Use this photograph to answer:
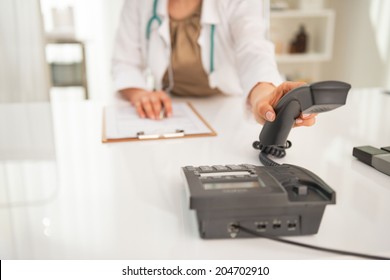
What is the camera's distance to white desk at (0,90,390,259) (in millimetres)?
402

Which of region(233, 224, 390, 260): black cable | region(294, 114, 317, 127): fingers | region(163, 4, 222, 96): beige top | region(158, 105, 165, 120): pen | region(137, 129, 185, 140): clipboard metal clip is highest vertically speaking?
region(163, 4, 222, 96): beige top

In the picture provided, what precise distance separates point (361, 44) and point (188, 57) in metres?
1.69

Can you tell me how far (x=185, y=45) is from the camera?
118 cm

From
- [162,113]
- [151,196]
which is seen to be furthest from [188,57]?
[151,196]

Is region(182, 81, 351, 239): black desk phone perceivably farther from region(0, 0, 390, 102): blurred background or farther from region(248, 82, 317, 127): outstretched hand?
region(0, 0, 390, 102): blurred background

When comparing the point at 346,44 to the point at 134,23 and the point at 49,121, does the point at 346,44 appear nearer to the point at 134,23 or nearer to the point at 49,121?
the point at 134,23

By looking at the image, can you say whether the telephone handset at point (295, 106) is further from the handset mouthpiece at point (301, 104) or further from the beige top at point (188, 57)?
the beige top at point (188, 57)

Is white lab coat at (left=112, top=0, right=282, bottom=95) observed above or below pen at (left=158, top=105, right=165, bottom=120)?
above

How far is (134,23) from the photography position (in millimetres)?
1178

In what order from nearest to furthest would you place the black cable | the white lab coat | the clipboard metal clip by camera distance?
the black cable < the clipboard metal clip < the white lab coat

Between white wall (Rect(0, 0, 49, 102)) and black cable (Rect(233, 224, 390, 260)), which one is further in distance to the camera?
white wall (Rect(0, 0, 49, 102))

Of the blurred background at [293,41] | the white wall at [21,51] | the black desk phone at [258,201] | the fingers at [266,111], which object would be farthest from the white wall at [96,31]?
the black desk phone at [258,201]

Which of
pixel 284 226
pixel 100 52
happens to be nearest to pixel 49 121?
pixel 284 226

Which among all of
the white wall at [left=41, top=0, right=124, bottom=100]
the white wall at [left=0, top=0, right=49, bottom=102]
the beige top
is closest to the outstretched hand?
the beige top
